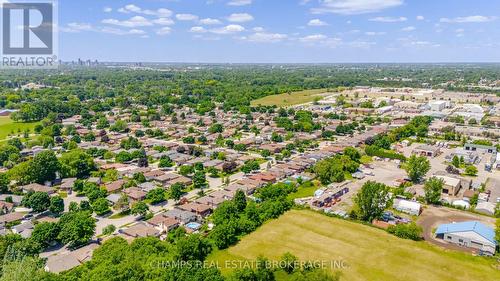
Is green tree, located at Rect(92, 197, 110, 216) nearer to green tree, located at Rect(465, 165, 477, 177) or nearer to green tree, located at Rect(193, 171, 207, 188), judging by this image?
green tree, located at Rect(193, 171, 207, 188)

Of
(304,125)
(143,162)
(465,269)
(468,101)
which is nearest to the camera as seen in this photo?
(465,269)

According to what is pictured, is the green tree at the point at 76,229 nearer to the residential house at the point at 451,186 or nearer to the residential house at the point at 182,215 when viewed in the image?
the residential house at the point at 182,215

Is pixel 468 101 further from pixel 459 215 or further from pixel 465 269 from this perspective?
pixel 465 269

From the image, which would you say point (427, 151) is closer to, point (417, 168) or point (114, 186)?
point (417, 168)

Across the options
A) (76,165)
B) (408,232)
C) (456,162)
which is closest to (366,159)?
(456,162)

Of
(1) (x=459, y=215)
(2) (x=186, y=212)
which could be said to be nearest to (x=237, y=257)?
(2) (x=186, y=212)
